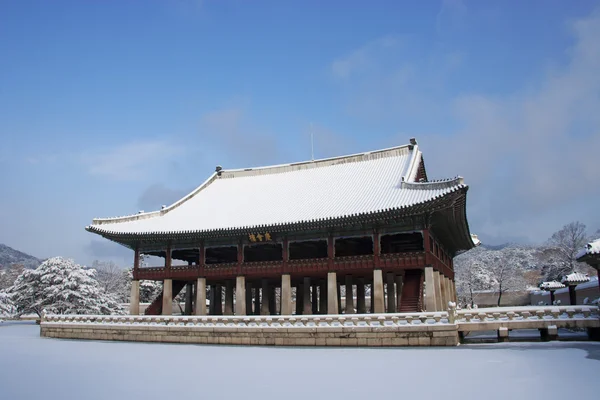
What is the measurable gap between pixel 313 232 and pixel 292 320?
7.77 meters

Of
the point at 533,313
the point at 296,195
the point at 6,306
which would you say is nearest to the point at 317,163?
the point at 296,195

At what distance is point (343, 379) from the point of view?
46.1 ft

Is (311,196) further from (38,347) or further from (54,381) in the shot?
(54,381)

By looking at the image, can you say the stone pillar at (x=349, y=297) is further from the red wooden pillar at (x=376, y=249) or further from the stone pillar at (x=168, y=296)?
the stone pillar at (x=168, y=296)

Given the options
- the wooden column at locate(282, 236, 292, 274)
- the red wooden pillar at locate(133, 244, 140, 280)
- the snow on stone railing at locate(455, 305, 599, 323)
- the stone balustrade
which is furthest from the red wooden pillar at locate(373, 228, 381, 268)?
the red wooden pillar at locate(133, 244, 140, 280)

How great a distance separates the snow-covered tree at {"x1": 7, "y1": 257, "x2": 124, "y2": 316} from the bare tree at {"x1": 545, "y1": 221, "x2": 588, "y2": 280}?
54147 millimetres

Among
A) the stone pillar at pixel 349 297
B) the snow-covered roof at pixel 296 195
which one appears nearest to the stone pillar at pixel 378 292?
the snow-covered roof at pixel 296 195

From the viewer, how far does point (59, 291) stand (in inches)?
1766

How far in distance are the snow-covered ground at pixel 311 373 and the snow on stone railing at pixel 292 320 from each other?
1694mm

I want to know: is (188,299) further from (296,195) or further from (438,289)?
(438,289)

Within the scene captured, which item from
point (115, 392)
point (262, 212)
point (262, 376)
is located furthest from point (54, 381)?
point (262, 212)

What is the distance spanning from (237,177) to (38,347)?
22664 millimetres

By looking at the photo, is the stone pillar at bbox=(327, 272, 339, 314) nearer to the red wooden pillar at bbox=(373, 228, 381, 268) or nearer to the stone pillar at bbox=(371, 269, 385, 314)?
the stone pillar at bbox=(371, 269, 385, 314)

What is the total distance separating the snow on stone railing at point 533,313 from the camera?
20984 mm
